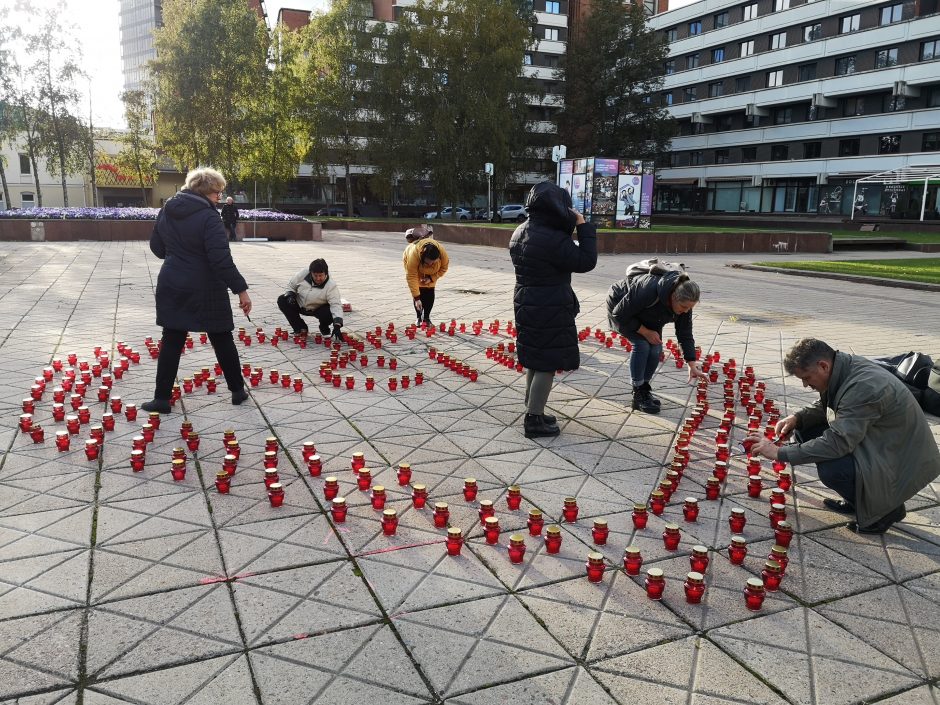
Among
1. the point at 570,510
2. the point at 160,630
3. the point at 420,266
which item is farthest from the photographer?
the point at 420,266

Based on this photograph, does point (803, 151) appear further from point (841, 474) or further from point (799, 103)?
point (841, 474)

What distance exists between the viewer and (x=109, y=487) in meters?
4.84

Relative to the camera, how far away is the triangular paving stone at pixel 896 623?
124 inches

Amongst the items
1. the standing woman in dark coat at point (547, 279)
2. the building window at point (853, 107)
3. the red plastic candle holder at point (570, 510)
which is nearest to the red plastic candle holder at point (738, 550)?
the red plastic candle holder at point (570, 510)

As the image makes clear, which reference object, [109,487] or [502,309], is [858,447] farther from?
[502,309]

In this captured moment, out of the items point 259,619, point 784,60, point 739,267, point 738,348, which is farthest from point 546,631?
point 784,60

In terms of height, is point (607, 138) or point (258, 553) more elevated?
point (607, 138)

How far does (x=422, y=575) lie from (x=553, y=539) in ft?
2.50

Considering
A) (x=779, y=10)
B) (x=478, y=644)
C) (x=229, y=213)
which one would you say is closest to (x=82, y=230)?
(x=229, y=213)

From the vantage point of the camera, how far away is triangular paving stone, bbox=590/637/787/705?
287 cm

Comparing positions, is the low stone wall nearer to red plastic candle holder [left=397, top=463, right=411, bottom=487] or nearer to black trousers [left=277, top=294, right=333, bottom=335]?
black trousers [left=277, top=294, right=333, bottom=335]

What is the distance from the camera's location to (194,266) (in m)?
6.25

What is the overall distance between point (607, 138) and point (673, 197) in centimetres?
1334

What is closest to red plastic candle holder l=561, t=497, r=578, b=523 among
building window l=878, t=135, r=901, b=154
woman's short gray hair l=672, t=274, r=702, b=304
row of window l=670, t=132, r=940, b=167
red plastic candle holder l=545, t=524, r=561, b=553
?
red plastic candle holder l=545, t=524, r=561, b=553
